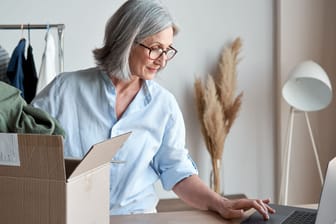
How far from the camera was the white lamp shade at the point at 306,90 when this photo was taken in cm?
313

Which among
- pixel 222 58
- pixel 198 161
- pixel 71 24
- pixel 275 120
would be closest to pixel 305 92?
pixel 275 120

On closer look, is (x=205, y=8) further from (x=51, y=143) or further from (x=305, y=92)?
(x=51, y=143)

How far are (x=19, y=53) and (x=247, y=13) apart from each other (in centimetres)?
165

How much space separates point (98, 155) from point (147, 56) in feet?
2.45

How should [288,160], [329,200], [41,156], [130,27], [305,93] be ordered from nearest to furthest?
[41,156]
[329,200]
[130,27]
[305,93]
[288,160]

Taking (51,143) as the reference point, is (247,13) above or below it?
above

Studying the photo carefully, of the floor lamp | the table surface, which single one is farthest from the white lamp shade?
the table surface

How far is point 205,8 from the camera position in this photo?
344 centimetres

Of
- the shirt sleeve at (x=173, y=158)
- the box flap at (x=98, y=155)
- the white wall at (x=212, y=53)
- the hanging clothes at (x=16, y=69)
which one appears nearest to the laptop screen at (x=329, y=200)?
the box flap at (x=98, y=155)

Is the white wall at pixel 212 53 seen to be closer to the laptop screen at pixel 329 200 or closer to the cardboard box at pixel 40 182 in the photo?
the laptop screen at pixel 329 200

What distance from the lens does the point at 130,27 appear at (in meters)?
1.85

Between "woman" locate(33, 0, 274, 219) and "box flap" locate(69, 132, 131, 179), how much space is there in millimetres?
569

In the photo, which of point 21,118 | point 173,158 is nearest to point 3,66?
point 173,158

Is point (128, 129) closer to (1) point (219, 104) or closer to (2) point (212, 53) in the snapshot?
(1) point (219, 104)
